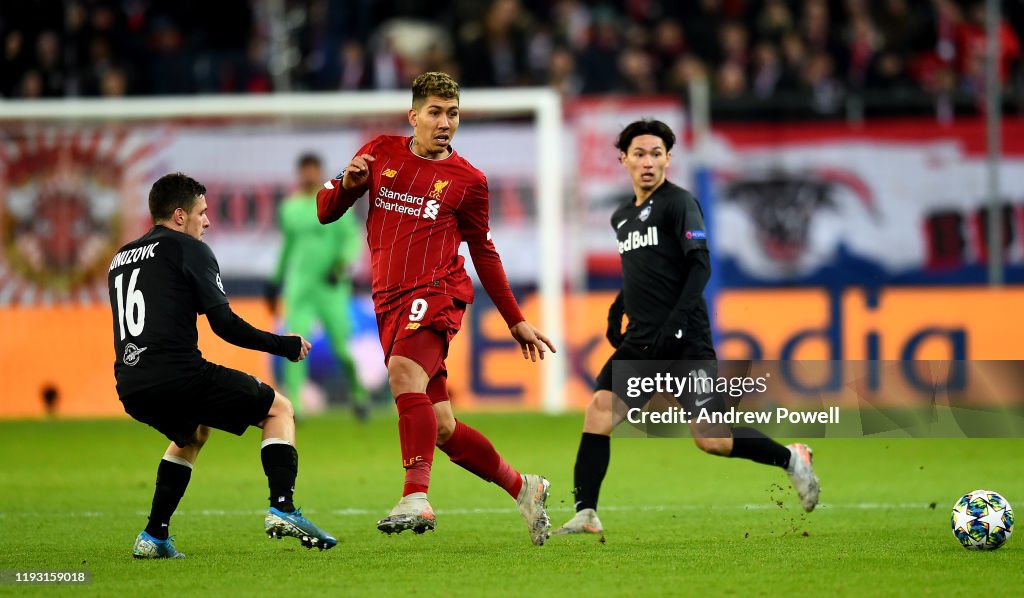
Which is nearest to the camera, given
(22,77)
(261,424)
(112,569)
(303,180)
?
(112,569)

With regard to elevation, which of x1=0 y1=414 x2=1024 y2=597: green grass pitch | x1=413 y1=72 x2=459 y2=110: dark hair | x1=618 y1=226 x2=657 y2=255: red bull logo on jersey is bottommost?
x1=0 y1=414 x2=1024 y2=597: green grass pitch

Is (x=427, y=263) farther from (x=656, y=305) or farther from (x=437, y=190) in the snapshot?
(x=656, y=305)

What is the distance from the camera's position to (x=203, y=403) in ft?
21.5

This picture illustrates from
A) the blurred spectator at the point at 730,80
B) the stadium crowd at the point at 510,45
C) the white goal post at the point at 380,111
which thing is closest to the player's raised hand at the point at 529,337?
the white goal post at the point at 380,111

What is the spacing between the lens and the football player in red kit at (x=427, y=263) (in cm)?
677

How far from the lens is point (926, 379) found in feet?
39.3

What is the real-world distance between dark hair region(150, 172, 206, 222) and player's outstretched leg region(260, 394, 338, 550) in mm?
930

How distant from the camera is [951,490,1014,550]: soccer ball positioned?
6.64 metres

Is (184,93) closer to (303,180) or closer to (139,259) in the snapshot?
(303,180)

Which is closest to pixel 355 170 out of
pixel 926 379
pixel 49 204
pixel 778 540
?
pixel 778 540

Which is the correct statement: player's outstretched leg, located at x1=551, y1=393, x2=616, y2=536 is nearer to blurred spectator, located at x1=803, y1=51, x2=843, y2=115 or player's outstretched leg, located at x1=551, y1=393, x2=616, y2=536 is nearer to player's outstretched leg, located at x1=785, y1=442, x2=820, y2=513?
player's outstretched leg, located at x1=785, y1=442, x2=820, y2=513

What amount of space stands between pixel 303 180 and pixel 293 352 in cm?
734

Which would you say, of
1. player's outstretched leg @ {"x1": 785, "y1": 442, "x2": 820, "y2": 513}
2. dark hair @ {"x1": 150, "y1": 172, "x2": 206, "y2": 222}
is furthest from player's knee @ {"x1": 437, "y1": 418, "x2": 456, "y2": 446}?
player's outstretched leg @ {"x1": 785, "y1": 442, "x2": 820, "y2": 513}

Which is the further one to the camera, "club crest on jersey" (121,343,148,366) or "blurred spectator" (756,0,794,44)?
"blurred spectator" (756,0,794,44)
